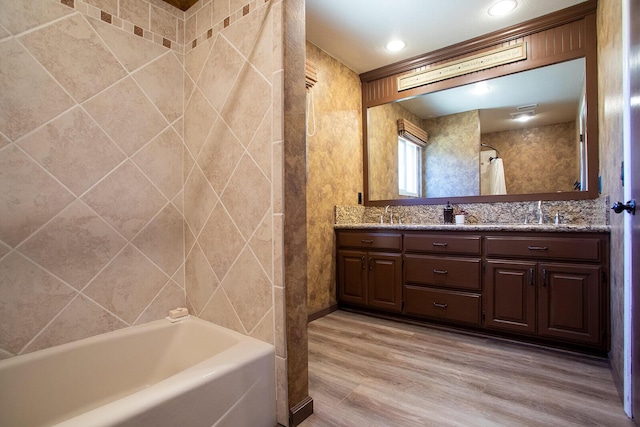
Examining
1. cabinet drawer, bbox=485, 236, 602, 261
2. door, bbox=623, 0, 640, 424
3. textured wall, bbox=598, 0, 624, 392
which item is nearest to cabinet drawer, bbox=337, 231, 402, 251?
cabinet drawer, bbox=485, 236, 602, 261

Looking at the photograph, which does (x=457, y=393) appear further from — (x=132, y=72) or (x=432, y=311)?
(x=132, y=72)

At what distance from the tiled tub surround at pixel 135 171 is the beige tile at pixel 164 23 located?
0.01m

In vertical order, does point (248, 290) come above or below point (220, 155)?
below

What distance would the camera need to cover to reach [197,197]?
170 centimetres

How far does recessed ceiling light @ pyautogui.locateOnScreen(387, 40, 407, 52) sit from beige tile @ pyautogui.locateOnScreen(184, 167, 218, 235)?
2092 millimetres

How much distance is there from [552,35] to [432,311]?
2.31 metres

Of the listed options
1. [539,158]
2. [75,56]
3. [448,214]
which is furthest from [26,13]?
[539,158]

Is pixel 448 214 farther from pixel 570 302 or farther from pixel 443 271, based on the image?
pixel 570 302

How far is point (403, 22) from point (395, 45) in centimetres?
33

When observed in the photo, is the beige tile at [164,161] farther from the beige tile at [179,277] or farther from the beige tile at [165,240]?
the beige tile at [179,277]

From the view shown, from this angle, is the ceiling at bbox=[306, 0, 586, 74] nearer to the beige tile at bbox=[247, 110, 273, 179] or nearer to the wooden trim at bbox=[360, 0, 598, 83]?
the wooden trim at bbox=[360, 0, 598, 83]

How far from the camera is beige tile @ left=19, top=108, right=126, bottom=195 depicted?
132 centimetres

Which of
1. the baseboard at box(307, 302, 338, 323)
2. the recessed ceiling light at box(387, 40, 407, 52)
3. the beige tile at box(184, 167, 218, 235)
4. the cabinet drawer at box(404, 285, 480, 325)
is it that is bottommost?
the baseboard at box(307, 302, 338, 323)

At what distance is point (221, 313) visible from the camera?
1.55m
